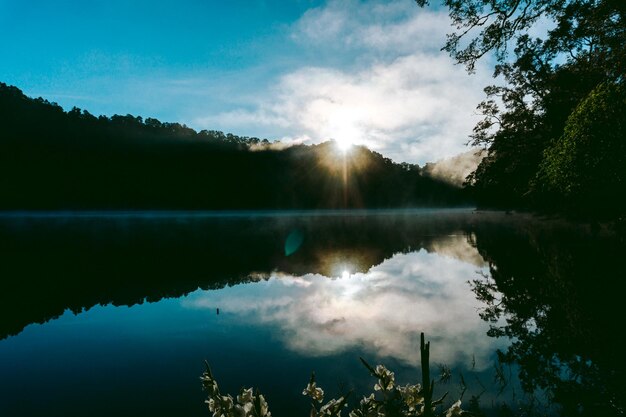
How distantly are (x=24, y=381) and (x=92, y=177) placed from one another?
133 meters

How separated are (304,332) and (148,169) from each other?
13846 cm

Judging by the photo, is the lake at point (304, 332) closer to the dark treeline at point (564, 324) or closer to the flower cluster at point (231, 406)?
the dark treeline at point (564, 324)

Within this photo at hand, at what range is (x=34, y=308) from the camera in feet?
46.7

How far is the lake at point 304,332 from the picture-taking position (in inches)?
288

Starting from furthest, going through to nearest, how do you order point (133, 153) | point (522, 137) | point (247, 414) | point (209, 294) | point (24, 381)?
point (133, 153) < point (522, 137) < point (209, 294) < point (24, 381) < point (247, 414)

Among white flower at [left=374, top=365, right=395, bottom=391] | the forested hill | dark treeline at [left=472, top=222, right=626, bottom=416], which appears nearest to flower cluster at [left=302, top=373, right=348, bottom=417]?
white flower at [left=374, top=365, right=395, bottom=391]

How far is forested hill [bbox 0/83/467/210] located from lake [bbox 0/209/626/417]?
111 m

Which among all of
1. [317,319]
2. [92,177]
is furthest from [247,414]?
[92,177]

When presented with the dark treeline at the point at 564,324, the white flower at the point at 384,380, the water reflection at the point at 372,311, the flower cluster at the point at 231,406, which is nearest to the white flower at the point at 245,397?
the flower cluster at the point at 231,406

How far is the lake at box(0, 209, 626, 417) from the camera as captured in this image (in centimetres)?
731

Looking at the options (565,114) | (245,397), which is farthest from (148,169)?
(245,397)

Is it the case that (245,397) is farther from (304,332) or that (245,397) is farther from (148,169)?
(148,169)

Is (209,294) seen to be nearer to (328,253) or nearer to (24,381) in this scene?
(24,381)

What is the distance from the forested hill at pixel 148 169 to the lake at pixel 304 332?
363 ft
